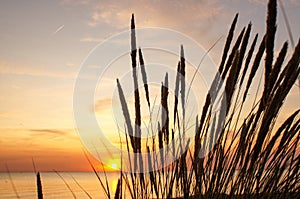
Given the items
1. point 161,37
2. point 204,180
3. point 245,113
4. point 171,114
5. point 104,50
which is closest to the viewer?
point 204,180

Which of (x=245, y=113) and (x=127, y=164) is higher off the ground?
(x=245, y=113)

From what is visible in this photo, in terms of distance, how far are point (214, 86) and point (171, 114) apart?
1.46ft

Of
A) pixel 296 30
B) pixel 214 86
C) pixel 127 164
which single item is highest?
pixel 296 30

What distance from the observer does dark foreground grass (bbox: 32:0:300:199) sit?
1.19 meters

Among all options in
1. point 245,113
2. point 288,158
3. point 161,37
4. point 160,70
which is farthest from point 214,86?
point 161,37

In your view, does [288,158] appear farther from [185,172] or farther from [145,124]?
A: [145,124]

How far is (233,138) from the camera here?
1514 mm

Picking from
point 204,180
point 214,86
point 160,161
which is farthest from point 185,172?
point 214,86

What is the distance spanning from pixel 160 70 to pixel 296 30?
0.85 meters

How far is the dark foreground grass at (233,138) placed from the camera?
119cm

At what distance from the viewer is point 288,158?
144cm

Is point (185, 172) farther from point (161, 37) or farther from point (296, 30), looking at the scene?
point (161, 37)

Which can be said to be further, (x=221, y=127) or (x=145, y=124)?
(x=145, y=124)

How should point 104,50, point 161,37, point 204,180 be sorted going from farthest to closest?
point 161,37, point 104,50, point 204,180
